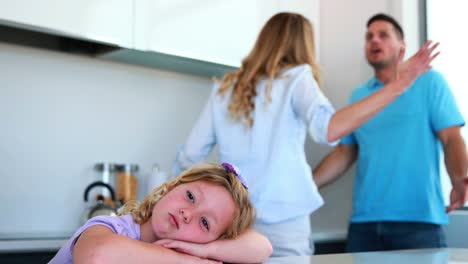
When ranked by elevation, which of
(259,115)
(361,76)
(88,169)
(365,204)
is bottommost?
(365,204)

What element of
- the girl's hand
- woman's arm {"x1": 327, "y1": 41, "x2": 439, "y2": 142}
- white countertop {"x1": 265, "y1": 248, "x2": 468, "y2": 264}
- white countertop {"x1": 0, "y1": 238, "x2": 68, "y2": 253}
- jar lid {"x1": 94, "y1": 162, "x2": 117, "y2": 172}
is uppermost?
woman's arm {"x1": 327, "y1": 41, "x2": 439, "y2": 142}

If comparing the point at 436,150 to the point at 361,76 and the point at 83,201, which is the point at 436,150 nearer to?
the point at 361,76

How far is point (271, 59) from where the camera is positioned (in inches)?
69.1

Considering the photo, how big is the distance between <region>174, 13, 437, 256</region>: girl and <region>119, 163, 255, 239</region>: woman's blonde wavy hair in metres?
0.55

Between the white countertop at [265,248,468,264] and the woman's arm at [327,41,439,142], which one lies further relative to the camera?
the woman's arm at [327,41,439,142]

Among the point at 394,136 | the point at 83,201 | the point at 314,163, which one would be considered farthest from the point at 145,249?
the point at 314,163

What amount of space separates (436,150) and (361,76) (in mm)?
625

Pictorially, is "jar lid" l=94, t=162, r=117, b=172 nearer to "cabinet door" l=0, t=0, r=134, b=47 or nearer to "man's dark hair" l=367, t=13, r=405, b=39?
"cabinet door" l=0, t=0, r=134, b=47

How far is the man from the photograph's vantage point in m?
2.09

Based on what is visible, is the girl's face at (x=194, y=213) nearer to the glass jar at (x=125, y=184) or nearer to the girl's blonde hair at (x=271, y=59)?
the girl's blonde hair at (x=271, y=59)

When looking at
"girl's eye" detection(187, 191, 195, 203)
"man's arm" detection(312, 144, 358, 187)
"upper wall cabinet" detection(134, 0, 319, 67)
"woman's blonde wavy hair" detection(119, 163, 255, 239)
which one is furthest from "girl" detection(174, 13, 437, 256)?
"man's arm" detection(312, 144, 358, 187)

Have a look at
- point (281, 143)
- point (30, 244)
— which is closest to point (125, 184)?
point (30, 244)

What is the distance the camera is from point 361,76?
105 inches

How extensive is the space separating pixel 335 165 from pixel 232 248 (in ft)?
5.24
